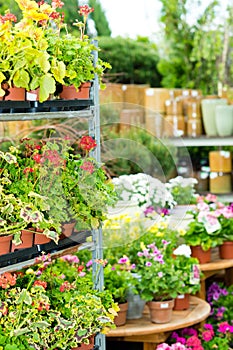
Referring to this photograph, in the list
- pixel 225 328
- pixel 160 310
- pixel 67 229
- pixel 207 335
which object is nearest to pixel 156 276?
pixel 160 310

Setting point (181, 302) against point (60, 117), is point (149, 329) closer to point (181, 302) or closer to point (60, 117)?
point (181, 302)

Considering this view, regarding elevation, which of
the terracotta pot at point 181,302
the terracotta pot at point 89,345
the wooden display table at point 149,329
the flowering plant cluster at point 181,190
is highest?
the flowering plant cluster at point 181,190

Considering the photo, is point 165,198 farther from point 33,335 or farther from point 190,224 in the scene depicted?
point 33,335

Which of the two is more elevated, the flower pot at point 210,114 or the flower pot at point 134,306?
the flower pot at point 210,114

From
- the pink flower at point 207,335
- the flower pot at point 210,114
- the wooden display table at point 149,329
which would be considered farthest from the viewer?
the flower pot at point 210,114

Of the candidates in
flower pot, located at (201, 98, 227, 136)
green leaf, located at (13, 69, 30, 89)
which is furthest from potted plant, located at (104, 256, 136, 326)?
flower pot, located at (201, 98, 227, 136)

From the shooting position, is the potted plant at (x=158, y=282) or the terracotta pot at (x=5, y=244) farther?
the potted plant at (x=158, y=282)

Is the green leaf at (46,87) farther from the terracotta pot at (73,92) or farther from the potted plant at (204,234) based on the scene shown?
the potted plant at (204,234)

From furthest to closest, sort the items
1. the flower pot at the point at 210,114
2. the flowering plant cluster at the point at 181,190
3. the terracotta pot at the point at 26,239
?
the flower pot at the point at 210,114 → the flowering plant cluster at the point at 181,190 → the terracotta pot at the point at 26,239

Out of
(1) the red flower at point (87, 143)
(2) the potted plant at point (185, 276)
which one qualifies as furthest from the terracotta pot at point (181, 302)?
(1) the red flower at point (87, 143)

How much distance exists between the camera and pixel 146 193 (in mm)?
4258

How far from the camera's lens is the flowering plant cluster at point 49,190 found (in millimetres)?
2352

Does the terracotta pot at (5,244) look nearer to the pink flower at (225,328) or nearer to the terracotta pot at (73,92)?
the terracotta pot at (73,92)

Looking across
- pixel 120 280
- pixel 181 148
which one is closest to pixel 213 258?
pixel 120 280
